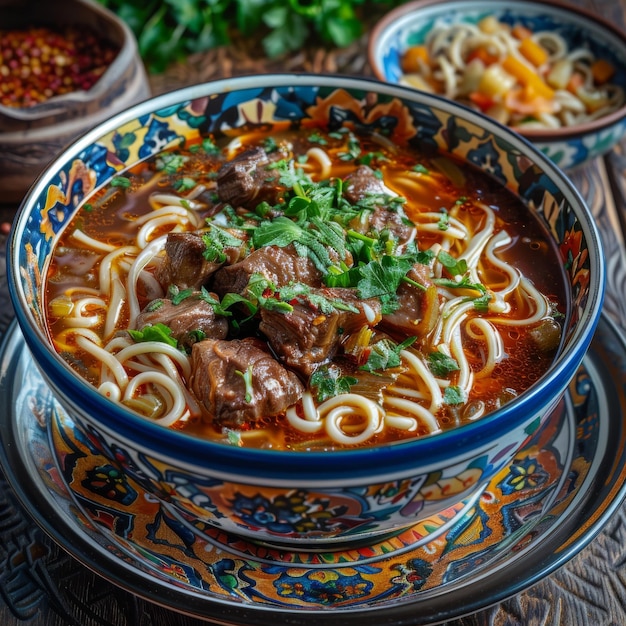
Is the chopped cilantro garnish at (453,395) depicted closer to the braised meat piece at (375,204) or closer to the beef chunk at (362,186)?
the braised meat piece at (375,204)

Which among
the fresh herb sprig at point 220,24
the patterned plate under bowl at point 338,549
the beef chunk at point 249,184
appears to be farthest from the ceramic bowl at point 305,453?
the fresh herb sprig at point 220,24

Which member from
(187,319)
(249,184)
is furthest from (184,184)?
(187,319)

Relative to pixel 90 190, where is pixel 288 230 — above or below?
above

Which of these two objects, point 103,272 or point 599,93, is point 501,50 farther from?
point 103,272

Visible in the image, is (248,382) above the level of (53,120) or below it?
above

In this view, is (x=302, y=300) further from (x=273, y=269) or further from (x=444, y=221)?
(x=444, y=221)

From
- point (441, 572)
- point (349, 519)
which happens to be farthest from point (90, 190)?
point (441, 572)
